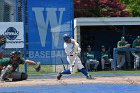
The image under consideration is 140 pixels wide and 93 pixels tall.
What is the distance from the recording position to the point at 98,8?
4016 cm

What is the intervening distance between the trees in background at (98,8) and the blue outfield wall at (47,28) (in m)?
17.3

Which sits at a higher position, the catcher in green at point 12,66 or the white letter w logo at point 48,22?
the white letter w logo at point 48,22

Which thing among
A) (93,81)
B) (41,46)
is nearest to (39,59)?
(41,46)

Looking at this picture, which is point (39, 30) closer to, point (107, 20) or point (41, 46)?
point (41, 46)

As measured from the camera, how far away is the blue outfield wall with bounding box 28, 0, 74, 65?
858 inches

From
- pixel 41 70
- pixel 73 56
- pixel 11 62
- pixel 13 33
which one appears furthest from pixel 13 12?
pixel 73 56

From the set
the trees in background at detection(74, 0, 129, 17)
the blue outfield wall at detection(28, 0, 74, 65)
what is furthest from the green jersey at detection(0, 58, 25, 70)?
the trees in background at detection(74, 0, 129, 17)

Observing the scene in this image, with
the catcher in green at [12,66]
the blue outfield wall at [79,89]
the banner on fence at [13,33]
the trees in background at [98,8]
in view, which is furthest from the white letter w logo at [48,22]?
the trees in background at [98,8]

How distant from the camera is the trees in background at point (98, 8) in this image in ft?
130

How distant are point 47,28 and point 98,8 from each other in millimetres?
18728

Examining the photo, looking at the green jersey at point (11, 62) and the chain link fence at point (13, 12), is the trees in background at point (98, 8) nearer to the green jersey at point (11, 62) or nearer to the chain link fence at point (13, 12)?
the chain link fence at point (13, 12)

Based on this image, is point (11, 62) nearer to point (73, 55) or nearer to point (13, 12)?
point (73, 55)

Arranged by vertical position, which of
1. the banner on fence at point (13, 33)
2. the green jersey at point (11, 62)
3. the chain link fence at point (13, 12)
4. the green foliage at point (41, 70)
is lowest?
the green foliage at point (41, 70)

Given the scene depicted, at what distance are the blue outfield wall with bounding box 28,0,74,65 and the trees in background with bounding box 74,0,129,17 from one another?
17.3 meters
